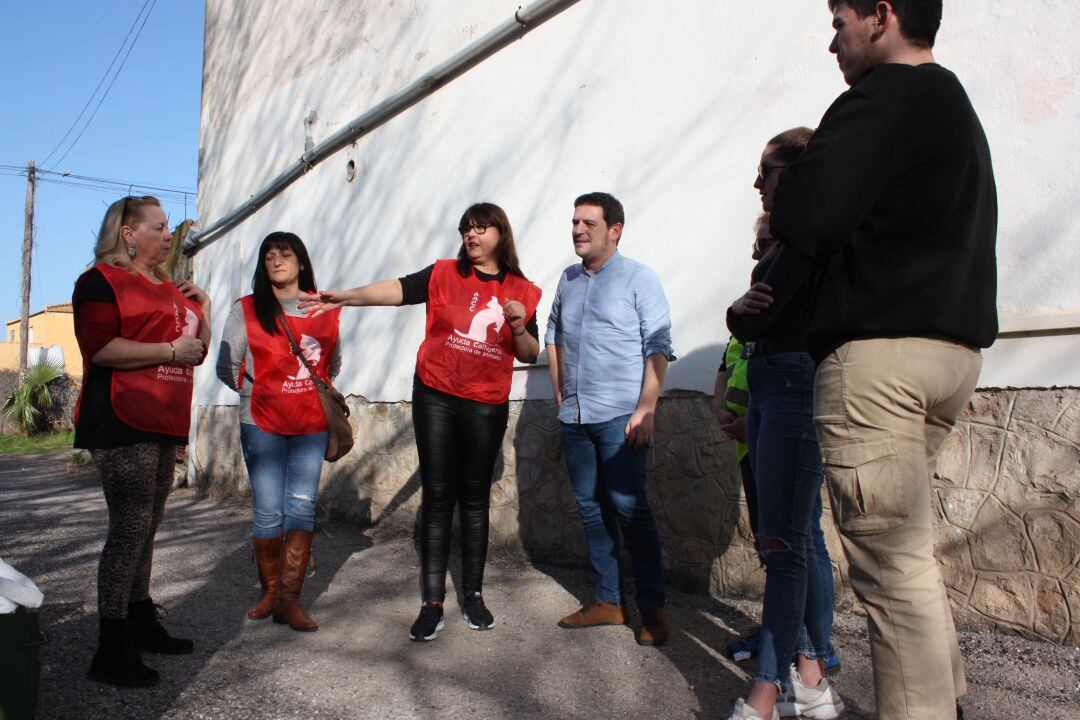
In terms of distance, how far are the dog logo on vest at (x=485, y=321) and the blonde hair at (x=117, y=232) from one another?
1.38m

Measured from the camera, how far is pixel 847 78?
2.00 meters

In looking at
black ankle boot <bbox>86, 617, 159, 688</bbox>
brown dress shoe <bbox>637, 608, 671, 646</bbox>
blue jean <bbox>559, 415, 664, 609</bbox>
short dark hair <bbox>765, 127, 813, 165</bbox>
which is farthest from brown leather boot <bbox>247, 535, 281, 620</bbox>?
short dark hair <bbox>765, 127, 813, 165</bbox>

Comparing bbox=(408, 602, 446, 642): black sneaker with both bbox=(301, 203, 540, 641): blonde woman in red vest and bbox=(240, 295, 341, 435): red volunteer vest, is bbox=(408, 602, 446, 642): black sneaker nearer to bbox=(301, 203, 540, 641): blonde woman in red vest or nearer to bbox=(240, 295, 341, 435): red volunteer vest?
bbox=(301, 203, 540, 641): blonde woman in red vest

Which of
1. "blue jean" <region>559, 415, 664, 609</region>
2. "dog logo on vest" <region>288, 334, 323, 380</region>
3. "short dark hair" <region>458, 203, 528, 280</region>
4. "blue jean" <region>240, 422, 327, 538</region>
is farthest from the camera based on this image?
"dog logo on vest" <region>288, 334, 323, 380</region>

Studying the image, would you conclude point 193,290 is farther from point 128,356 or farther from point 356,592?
point 356,592

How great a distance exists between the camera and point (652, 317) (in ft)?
12.1

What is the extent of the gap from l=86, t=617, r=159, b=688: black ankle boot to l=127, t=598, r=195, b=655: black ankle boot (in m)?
0.34

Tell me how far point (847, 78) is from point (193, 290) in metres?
2.82

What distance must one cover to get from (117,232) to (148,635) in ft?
5.46

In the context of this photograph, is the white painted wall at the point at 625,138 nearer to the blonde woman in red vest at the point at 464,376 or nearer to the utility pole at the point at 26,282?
the blonde woman in red vest at the point at 464,376

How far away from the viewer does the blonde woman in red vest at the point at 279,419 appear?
391cm

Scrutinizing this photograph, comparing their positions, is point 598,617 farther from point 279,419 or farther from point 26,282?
point 26,282


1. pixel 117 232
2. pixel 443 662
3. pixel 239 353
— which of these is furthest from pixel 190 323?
pixel 443 662

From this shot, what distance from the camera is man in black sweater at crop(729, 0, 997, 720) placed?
176 centimetres
